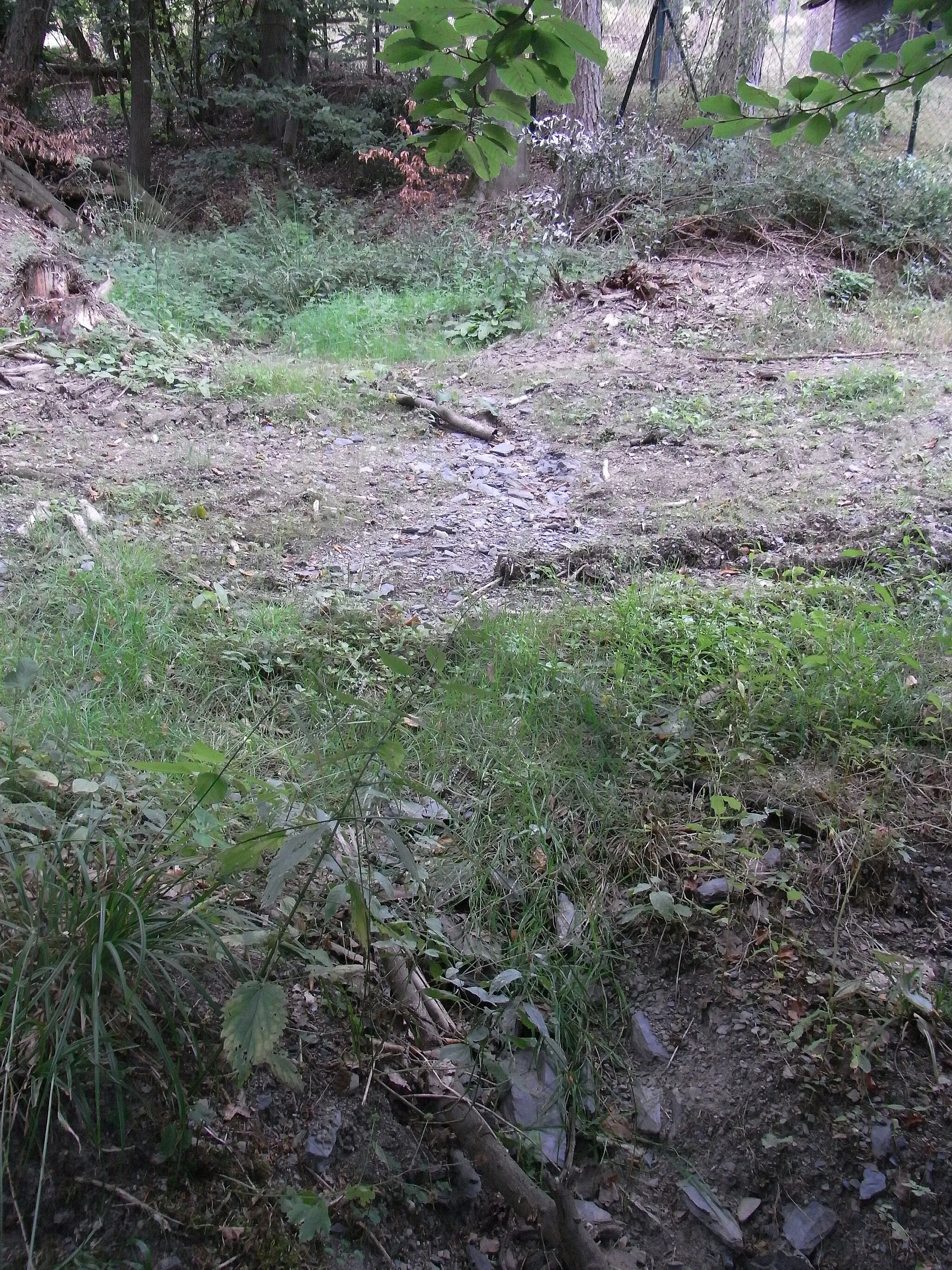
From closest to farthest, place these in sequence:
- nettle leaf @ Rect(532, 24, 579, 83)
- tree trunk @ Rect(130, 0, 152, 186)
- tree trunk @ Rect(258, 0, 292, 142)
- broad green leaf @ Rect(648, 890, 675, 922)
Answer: nettle leaf @ Rect(532, 24, 579, 83) → broad green leaf @ Rect(648, 890, 675, 922) → tree trunk @ Rect(130, 0, 152, 186) → tree trunk @ Rect(258, 0, 292, 142)

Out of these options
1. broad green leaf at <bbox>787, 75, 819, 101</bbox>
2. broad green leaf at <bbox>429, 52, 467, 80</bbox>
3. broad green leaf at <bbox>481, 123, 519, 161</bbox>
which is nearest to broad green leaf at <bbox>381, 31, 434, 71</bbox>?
broad green leaf at <bbox>429, 52, 467, 80</bbox>

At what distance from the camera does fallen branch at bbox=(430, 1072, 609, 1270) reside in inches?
64.9

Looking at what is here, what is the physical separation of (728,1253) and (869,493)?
3.79 metres

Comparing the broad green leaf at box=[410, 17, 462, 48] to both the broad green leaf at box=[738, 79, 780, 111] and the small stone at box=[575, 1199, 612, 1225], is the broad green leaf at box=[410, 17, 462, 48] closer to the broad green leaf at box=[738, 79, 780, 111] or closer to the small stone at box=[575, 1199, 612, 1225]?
the broad green leaf at box=[738, 79, 780, 111]

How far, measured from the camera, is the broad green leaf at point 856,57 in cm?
160

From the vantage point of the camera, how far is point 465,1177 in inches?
71.5

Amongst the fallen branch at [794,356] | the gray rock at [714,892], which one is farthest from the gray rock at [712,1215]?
the fallen branch at [794,356]

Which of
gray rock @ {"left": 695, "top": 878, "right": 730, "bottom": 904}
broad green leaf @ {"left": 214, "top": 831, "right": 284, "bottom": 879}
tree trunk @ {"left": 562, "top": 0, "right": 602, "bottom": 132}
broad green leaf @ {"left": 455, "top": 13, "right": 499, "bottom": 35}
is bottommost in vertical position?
gray rock @ {"left": 695, "top": 878, "right": 730, "bottom": 904}

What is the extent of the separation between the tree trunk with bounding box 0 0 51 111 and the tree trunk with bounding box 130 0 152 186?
3.27 ft

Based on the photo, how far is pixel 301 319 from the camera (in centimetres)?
770

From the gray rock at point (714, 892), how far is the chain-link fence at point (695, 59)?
939cm

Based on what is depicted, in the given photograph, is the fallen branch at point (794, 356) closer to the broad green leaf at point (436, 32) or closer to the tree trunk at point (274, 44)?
the broad green leaf at point (436, 32)

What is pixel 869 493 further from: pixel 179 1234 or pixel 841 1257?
pixel 179 1234

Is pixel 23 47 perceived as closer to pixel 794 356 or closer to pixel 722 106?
pixel 794 356
